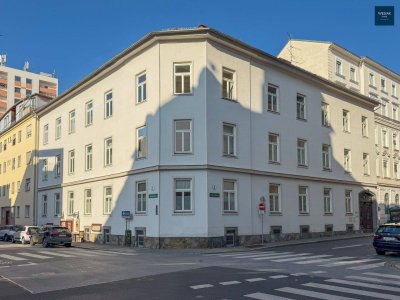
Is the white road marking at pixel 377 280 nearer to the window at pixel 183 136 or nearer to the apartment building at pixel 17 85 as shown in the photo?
the window at pixel 183 136

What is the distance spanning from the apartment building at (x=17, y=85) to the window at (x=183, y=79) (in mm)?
80115

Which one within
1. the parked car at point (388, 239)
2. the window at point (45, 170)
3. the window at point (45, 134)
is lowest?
the parked car at point (388, 239)

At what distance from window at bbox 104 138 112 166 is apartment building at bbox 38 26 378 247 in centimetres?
11

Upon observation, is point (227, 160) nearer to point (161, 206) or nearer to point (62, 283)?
point (161, 206)

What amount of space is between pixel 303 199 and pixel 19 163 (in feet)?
107

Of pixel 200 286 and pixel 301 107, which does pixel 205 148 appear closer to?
pixel 301 107

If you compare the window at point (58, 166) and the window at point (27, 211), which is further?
the window at point (27, 211)

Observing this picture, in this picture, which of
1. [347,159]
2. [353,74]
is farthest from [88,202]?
[353,74]

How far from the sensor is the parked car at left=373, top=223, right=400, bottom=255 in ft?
63.0

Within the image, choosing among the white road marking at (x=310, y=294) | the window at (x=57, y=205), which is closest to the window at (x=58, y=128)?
the window at (x=57, y=205)

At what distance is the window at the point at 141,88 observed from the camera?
28.3 meters

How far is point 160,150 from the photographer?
26047mm

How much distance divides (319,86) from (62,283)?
2800 centimetres

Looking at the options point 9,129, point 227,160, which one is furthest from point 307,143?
point 9,129
